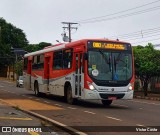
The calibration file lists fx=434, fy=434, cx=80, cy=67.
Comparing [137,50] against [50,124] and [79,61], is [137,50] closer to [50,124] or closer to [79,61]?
[79,61]

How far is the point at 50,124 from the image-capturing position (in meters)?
14.6

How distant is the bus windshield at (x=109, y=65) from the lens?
2141 centimetres

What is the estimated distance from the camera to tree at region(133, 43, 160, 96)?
39.1m

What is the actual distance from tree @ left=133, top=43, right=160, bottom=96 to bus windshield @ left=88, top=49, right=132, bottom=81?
17191 mm

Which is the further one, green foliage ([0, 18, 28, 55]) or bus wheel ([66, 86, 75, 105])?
green foliage ([0, 18, 28, 55])

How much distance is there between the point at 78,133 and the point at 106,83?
9621 mm

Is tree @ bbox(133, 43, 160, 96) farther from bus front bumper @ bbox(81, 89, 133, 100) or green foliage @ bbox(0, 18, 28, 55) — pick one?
green foliage @ bbox(0, 18, 28, 55)

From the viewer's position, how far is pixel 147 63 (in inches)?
1551

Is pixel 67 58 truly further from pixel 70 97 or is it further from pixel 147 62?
pixel 147 62

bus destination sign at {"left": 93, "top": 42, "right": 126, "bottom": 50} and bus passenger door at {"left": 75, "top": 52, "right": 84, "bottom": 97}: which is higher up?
bus destination sign at {"left": 93, "top": 42, "right": 126, "bottom": 50}

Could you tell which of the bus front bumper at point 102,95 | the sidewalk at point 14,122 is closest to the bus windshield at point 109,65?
the bus front bumper at point 102,95

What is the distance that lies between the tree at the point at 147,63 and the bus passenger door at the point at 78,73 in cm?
1743

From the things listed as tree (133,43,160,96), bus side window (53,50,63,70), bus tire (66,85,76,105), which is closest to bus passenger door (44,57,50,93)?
bus side window (53,50,63,70)

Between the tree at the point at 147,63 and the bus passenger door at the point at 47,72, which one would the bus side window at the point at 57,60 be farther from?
the tree at the point at 147,63
